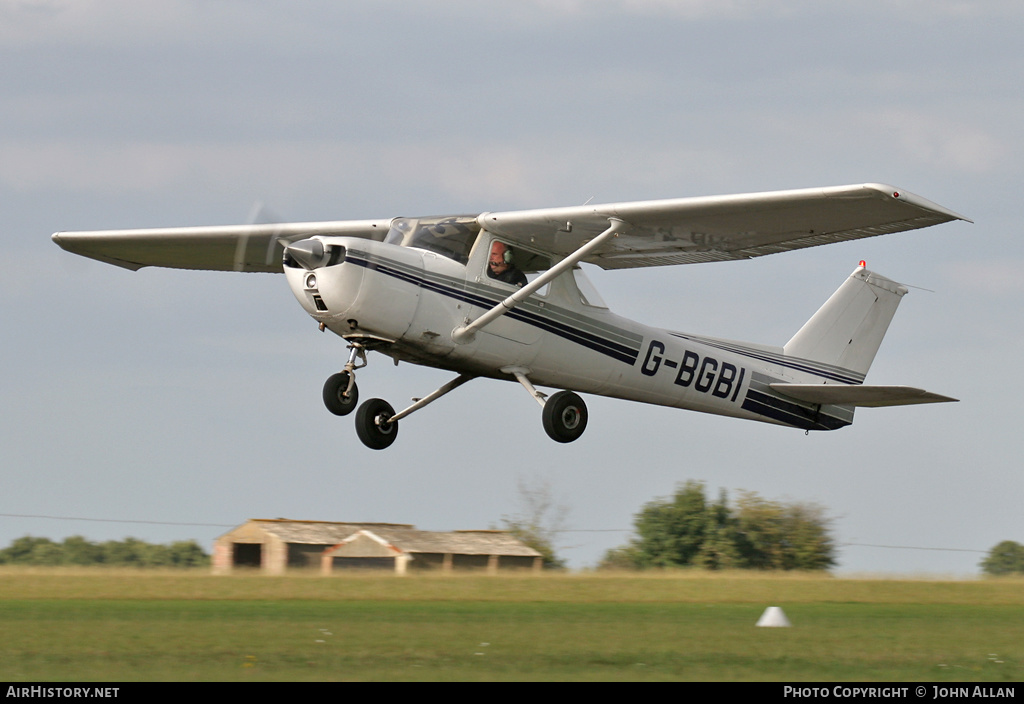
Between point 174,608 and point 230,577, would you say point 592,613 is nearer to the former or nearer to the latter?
point 174,608

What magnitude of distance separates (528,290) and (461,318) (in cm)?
82

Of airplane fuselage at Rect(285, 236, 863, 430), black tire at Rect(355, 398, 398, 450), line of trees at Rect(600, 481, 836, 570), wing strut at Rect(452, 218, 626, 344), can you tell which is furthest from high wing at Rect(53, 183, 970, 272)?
line of trees at Rect(600, 481, 836, 570)

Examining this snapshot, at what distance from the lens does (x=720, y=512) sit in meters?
31.1

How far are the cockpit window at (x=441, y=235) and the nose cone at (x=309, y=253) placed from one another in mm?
1244

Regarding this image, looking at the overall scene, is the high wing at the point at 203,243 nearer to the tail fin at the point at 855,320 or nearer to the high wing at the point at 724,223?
the high wing at the point at 724,223

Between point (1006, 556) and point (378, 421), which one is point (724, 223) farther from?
point (1006, 556)

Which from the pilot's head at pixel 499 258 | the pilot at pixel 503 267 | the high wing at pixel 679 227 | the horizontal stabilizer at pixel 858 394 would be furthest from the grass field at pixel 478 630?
the high wing at pixel 679 227

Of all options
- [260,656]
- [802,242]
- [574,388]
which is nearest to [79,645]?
[260,656]

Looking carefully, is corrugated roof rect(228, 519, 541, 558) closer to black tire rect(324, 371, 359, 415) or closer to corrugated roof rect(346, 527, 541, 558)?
corrugated roof rect(346, 527, 541, 558)

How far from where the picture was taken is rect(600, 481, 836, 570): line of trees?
95.8 feet

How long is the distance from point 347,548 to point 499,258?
10.7 metres

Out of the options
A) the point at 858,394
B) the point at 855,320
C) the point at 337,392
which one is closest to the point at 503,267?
the point at 337,392

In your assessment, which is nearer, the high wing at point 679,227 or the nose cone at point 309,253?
the high wing at point 679,227

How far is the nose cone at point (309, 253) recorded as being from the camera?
12516mm
